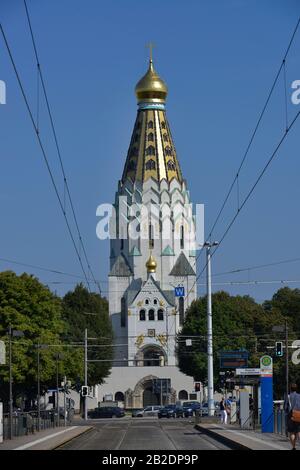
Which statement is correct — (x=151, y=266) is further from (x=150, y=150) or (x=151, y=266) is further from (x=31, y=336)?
(x=31, y=336)

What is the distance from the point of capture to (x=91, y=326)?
142 metres

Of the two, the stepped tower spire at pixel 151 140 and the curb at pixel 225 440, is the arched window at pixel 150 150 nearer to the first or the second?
the stepped tower spire at pixel 151 140

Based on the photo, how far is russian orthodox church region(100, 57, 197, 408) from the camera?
183500mm

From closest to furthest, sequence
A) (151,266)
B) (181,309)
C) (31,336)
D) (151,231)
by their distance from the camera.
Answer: (31,336) < (181,309) < (151,266) < (151,231)

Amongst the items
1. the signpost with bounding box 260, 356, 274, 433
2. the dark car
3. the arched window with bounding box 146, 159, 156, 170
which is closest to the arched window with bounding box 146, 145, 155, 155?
the arched window with bounding box 146, 159, 156, 170

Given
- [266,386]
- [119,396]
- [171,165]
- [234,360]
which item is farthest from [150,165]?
[266,386]

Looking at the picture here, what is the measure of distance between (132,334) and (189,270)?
1732 centimetres

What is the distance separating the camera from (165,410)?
359ft

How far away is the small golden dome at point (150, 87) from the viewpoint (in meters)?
192

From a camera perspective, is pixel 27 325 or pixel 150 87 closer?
pixel 27 325

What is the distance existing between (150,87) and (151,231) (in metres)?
21.4

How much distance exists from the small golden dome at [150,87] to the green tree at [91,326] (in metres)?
52.3

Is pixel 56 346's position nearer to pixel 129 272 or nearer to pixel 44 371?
pixel 44 371
